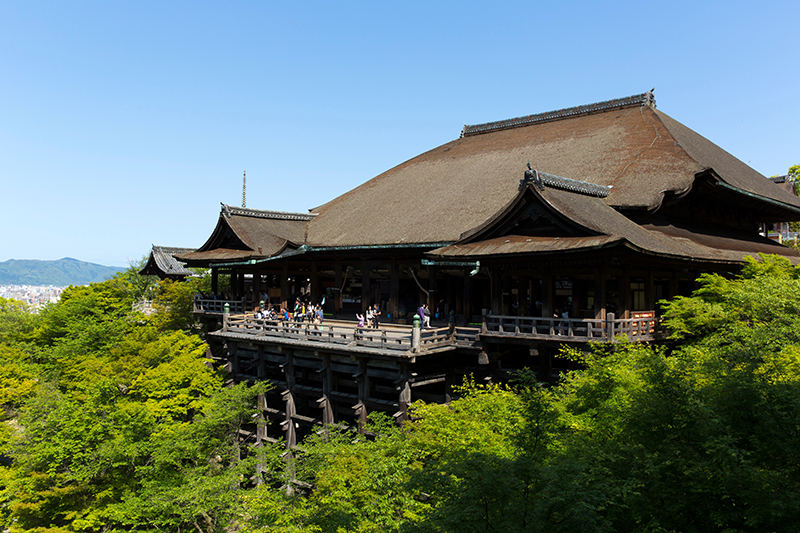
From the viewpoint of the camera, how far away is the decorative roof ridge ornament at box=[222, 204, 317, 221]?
32656 mm

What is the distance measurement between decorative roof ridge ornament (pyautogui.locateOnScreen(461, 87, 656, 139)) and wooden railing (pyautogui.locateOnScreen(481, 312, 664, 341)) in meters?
17.4

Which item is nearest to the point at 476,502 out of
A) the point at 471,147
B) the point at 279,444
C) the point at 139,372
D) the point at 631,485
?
the point at 631,485

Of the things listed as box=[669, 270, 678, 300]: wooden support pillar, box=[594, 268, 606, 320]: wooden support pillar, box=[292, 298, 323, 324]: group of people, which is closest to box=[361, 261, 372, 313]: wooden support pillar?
box=[292, 298, 323, 324]: group of people

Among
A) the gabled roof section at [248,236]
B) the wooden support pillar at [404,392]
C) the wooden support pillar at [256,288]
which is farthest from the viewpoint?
the wooden support pillar at [256,288]

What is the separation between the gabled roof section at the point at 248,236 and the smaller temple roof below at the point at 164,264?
1036 cm

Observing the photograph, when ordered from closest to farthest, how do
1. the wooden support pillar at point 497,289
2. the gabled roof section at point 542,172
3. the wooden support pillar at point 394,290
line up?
the wooden support pillar at point 497,289 → the gabled roof section at point 542,172 → the wooden support pillar at point 394,290

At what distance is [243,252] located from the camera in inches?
1219

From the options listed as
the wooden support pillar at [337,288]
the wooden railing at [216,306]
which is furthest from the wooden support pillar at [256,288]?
the wooden support pillar at [337,288]

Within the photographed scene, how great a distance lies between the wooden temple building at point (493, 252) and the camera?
1920 cm

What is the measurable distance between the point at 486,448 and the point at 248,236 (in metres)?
22.6

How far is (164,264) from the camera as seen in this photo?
43.2 m

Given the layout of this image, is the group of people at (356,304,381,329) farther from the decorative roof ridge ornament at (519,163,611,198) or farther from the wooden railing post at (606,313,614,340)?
the wooden railing post at (606,313,614,340)

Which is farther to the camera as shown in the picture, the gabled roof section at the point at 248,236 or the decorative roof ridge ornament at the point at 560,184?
the gabled roof section at the point at 248,236

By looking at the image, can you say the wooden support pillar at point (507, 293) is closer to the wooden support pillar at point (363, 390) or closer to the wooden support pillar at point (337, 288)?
the wooden support pillar at point (363, 390)
